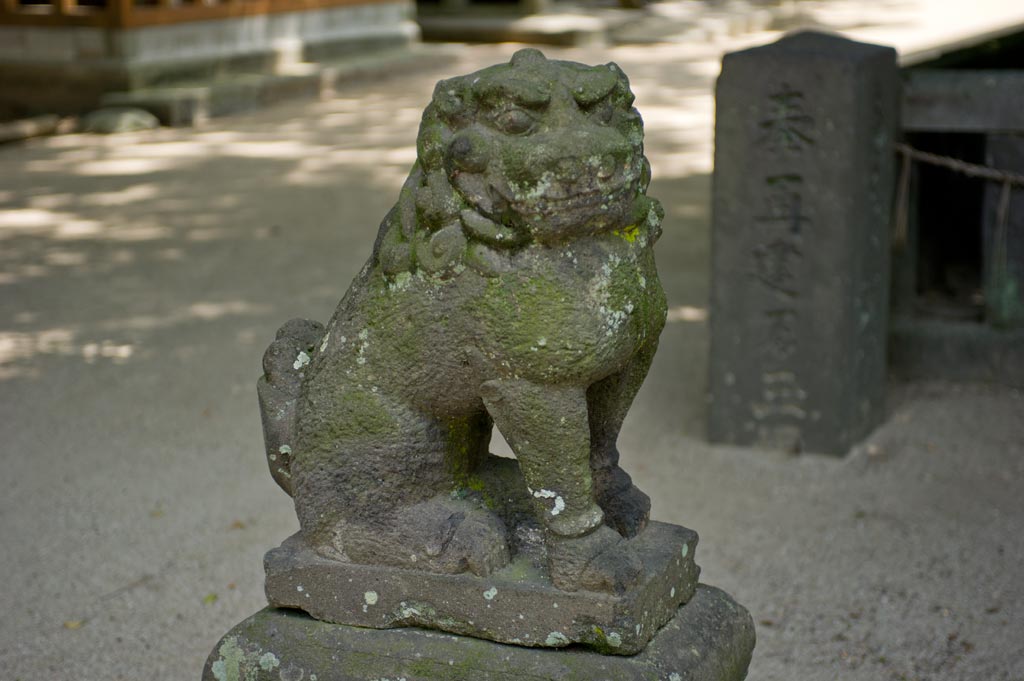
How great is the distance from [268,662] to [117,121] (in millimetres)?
9094

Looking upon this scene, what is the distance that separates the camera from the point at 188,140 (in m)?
10.9

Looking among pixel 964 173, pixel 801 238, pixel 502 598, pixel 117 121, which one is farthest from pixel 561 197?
pixel 117 121

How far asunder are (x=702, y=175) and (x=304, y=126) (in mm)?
3710

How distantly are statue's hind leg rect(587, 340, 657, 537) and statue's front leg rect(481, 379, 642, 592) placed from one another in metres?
0.13

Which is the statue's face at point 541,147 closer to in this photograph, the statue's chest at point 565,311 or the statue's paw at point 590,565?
the statue's chest at point 565,311

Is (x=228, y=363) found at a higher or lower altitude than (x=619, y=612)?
lower

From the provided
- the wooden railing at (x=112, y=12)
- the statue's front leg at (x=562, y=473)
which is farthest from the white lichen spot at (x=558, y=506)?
the wooden railing at (x=112, y=12)

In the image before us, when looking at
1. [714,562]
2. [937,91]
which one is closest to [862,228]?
[937,91]

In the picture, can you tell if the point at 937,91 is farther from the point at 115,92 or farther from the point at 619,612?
the point at 115,92

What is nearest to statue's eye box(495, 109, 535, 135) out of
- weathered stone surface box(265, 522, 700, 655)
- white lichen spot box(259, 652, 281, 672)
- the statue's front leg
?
the statue's front leg

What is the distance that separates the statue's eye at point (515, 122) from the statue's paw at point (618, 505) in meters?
0.75

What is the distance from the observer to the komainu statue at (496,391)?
97.0 inches

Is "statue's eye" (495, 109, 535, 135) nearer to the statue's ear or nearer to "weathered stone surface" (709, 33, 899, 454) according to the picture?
the statue's ear

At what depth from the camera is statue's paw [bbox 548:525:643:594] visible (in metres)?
2.56
